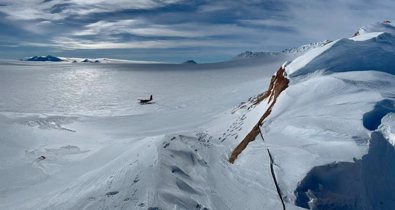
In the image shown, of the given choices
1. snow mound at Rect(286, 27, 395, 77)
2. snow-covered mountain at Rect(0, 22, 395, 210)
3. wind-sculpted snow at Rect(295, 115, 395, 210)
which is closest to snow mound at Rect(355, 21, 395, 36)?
snow-covered mountain at Rect(0, 22, 395, 210)

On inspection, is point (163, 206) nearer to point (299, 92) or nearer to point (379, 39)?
point (299, 92)

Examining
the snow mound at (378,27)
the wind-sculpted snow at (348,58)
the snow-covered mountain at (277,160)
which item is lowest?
A: the snow-covered mountain at (277,160)

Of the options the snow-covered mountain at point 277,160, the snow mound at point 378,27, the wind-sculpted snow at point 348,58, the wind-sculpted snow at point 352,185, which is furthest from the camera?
the snow mound at point 378,27

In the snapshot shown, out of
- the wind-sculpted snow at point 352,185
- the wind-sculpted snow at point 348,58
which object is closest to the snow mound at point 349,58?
the wind-sculpted snow at point 348,58

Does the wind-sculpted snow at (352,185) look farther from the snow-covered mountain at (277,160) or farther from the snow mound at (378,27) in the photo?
the snow mound at (378,27)

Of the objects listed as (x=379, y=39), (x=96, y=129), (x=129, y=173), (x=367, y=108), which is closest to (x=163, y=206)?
(x=129, y=173)

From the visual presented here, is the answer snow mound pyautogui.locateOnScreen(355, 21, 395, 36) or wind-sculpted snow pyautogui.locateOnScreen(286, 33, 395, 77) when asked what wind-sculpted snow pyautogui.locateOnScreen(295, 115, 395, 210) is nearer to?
wind-sculpted snow pyautogui.locateOnScreen(286, 33, 395, 77)

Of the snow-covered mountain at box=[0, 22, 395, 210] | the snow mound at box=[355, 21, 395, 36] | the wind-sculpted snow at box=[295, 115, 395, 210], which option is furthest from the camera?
the snow mound at box=[355, 21, 395, 36]

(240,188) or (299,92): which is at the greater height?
(299,92)
